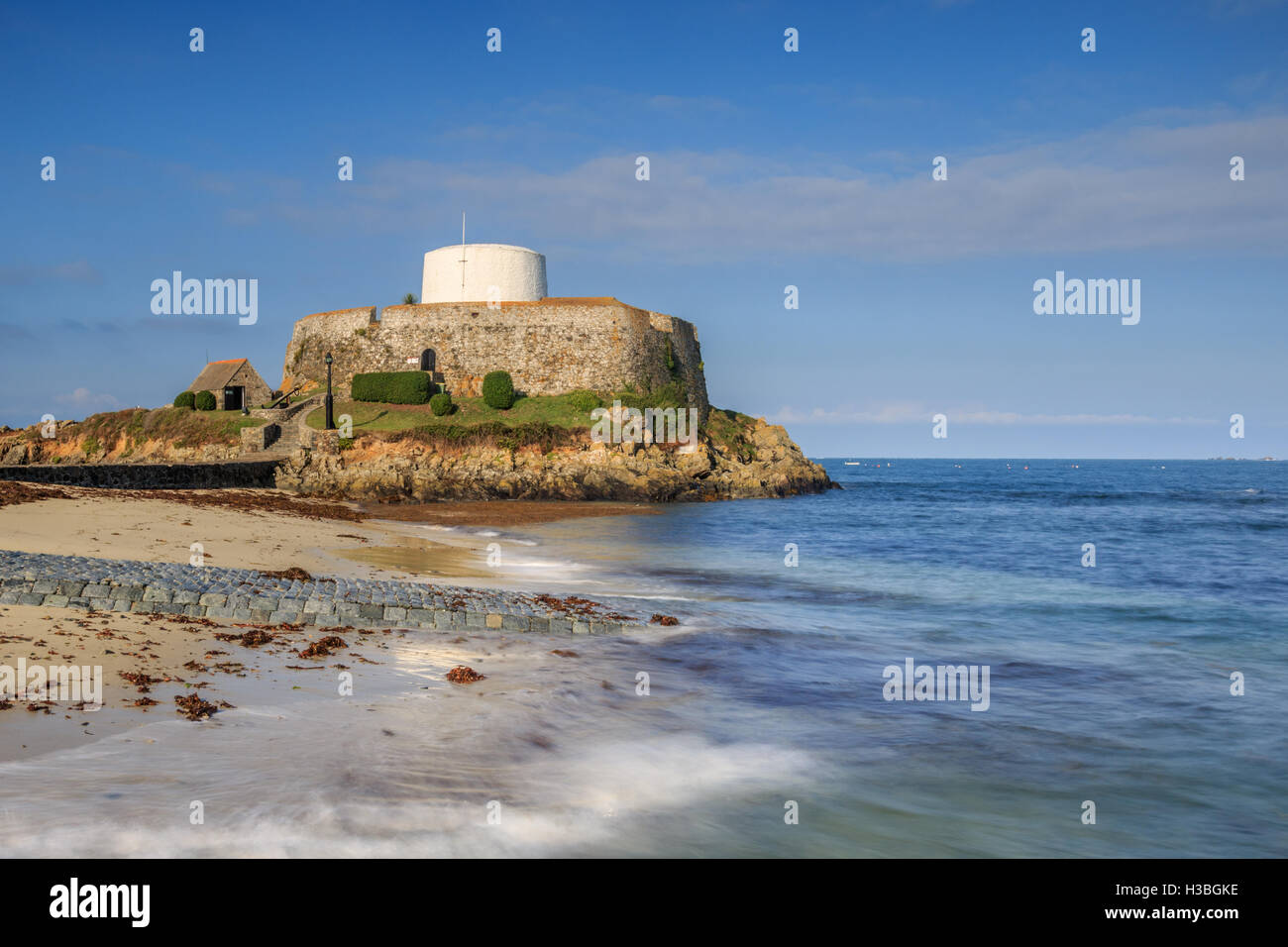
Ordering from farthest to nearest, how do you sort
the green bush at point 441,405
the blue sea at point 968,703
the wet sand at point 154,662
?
the green bush at point 441,405, the wet sand at point 154,662, the blue sea at point 968,703

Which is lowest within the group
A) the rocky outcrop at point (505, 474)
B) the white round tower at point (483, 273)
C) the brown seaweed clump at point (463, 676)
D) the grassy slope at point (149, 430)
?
the brown seaweed clump at point (463, 676)

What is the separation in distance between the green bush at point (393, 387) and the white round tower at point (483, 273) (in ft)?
25.5

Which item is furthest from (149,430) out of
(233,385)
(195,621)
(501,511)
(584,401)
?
(195,621)

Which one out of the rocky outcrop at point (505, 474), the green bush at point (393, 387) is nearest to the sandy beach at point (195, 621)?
the rocky outcrop at point (505, 474)

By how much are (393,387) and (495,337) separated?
717cm

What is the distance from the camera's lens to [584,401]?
1842 inches

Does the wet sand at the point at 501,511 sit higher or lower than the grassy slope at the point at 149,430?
lower

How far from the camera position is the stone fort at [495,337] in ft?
166

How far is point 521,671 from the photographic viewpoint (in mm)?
9227

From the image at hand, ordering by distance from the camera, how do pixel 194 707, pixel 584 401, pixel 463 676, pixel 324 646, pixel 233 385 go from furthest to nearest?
pixel 233 385 → pixel 584 401 → pixel 324 646 → pixel 463 676 → pixel 194 707

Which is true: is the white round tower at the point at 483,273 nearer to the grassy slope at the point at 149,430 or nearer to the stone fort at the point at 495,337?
the stone fort at the point at 495,337

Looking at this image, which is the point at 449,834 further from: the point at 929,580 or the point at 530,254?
the point at 530,254

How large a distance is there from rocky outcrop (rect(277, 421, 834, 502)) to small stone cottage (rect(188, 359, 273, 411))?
1310 centimetres

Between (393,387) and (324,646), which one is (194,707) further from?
(393,387)
